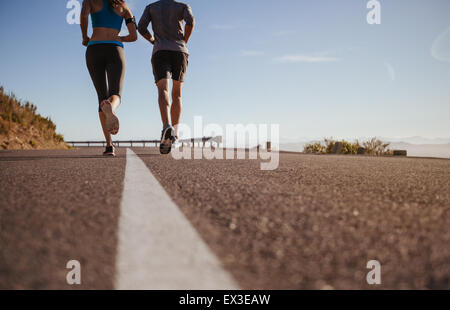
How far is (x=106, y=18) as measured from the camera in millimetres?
4707

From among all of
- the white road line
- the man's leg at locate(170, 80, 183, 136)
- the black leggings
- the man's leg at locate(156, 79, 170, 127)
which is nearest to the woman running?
the black leggings

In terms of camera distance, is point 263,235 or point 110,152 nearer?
point 263,235

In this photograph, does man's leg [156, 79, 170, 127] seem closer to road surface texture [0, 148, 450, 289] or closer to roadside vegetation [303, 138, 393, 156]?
road surface texture [0, 148, 450, 289]

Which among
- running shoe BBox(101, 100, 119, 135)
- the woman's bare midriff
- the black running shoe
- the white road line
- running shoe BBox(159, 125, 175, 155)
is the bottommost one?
the white road line

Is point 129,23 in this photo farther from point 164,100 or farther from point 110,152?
point 110,152

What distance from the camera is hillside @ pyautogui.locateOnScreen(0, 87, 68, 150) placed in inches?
436

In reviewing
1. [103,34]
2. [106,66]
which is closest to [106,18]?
[103,34]

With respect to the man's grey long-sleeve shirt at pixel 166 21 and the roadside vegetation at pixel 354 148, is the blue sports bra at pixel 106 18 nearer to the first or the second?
the man's grey long-sleeve shirt at pixel 166 21

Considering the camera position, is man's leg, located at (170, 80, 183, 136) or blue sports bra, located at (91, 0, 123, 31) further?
man's leg, located at (170, 80, 183, 136)

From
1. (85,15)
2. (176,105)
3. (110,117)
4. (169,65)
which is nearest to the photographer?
(110,117)

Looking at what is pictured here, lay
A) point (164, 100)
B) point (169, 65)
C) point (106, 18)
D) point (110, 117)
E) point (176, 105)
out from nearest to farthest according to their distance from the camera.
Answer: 1. point (110, 117)
2. point (106, 18)
3. point (164, 100)
4. point (169, 65)
5. point (176, 105)

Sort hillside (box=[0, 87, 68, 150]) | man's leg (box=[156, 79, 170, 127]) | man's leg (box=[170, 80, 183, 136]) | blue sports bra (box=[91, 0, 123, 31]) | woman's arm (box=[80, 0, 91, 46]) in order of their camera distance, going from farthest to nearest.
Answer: hillside (box=[0, 87, 68, 150]) < man's leg (box=[170, 80, 183, 136]) < man's leg (box=[156, 79, 170, 127]) < blue sports bra (box=[91, 0, 123, 31]) < woman's arm (box=[80, 0, 91, 46])

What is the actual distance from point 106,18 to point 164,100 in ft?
4.57
